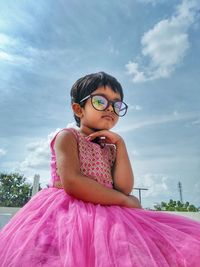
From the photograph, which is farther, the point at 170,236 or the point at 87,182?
the point at 87,182

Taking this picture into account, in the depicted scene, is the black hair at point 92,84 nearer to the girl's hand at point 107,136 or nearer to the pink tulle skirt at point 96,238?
the girl's hand at point 107,136

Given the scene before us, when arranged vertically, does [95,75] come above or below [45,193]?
above

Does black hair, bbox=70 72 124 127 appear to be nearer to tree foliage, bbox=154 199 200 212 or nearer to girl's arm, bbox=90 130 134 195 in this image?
girl's arm, bbox=90 130 134 195

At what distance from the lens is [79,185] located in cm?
125

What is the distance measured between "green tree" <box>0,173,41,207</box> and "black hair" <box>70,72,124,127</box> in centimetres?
2082

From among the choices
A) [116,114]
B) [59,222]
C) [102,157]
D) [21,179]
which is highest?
[21,179]

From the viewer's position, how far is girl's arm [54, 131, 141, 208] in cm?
125

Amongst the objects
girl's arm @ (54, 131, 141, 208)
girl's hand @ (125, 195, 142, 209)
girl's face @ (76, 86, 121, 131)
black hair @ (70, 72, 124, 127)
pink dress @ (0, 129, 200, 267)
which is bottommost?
pink dress @ (0, 129, 200, 267)

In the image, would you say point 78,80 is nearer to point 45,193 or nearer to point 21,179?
point 45,193

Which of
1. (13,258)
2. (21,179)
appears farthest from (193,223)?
(21,179)

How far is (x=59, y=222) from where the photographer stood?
1.07 meters

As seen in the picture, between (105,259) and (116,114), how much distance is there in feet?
3.05

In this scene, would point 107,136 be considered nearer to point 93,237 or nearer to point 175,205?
point 93,237

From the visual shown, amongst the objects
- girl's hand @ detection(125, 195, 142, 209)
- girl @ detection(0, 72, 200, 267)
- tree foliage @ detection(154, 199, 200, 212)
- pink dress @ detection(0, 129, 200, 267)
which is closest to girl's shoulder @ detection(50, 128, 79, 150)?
girl @ detection(0, 72, 200, 267)
